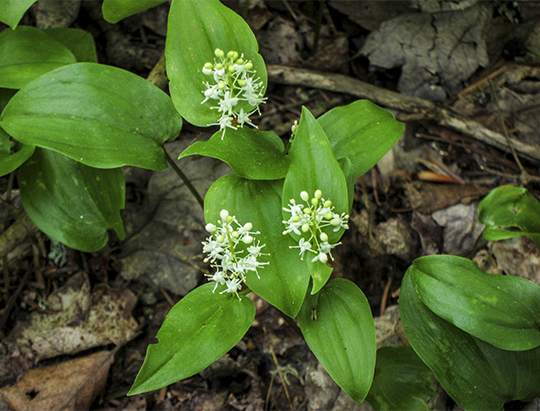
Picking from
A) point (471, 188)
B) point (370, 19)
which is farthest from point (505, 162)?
point (370, 19)

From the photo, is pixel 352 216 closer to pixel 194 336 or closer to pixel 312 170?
pixel 312 170

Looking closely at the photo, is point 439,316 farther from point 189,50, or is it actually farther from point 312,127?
point 189,50

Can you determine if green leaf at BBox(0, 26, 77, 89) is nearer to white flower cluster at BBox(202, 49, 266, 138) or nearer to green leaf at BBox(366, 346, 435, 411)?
white flower cluster at BBox(202, 49, 266, 138)

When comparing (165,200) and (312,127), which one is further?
(165,200)

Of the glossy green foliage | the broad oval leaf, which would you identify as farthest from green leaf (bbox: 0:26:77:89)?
the broad oval leaf

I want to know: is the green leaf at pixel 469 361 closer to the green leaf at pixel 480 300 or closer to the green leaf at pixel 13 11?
the green leaf at pixel 480 300

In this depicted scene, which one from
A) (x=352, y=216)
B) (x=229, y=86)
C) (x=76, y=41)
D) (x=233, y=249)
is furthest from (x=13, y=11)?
(x=352, y=216)
